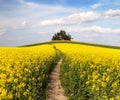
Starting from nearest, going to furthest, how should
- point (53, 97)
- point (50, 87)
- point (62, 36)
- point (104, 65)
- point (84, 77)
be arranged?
point (84, 77) < point (53, 97) < point (104, 65) < point (50, 87) < point (62, 36)

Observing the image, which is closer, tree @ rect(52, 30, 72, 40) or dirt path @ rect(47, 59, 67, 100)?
dirt path @ rect(47, 59, 67, 100)

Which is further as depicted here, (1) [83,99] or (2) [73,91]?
(2) [73,91]

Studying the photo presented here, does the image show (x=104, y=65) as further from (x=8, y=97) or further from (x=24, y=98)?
(x=8, y=97)

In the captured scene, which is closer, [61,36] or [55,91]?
[55,91]

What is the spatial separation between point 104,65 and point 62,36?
340ft

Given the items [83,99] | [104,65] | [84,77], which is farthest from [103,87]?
[104,65]

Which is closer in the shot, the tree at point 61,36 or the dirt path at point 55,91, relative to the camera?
the dirt path at point 55,91

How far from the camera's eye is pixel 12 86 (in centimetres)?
833

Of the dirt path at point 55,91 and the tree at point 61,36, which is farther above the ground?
the tree at point 61,36

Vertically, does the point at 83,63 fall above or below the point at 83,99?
above

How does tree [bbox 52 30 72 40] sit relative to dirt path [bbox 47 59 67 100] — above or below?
above

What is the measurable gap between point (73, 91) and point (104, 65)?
115 inches

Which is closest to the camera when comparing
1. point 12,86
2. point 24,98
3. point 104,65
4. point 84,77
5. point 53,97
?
point 24,98

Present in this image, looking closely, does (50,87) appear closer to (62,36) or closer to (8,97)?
(8,97)
